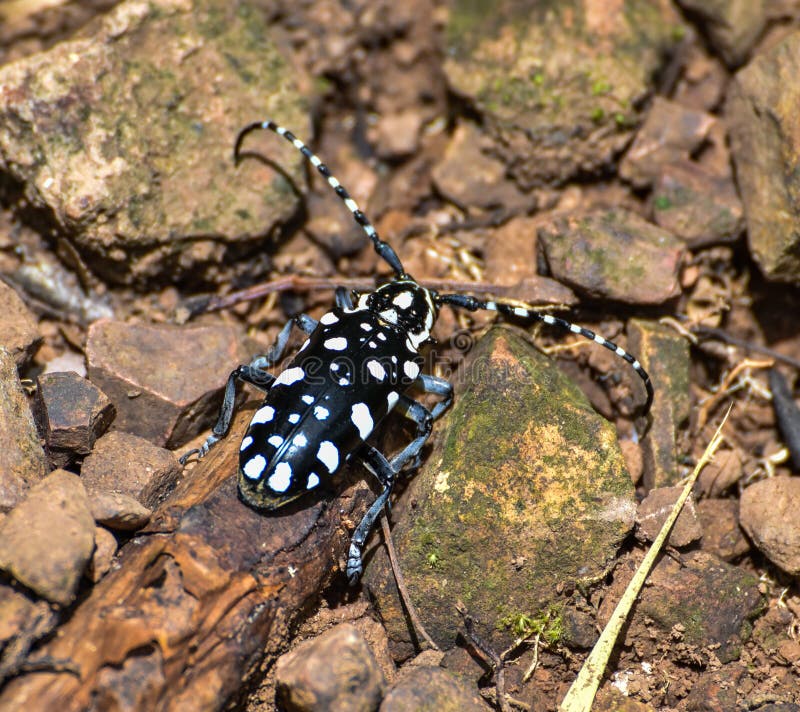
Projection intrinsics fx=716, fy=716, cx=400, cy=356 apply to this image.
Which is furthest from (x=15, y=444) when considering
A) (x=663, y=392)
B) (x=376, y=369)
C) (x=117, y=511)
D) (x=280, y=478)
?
(x=663, y=392)

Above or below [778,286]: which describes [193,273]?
above

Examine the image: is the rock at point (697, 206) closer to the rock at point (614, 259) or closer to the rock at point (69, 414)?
the rock at point (614, 259)

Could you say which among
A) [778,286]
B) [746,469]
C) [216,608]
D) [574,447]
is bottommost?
[746,469]

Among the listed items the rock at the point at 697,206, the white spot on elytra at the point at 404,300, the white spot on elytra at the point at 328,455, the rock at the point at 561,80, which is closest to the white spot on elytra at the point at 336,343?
the white spot on elytra at the point at 404,300

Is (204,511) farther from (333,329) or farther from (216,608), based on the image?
(333,329)

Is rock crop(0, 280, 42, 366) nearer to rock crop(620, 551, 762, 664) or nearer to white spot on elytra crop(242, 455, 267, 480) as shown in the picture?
white spot on elytra crop(242, 455, 267, 480)

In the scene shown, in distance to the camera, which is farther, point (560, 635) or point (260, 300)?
point (260, 300)

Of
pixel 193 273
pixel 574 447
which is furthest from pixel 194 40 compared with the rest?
pixel 574 447
